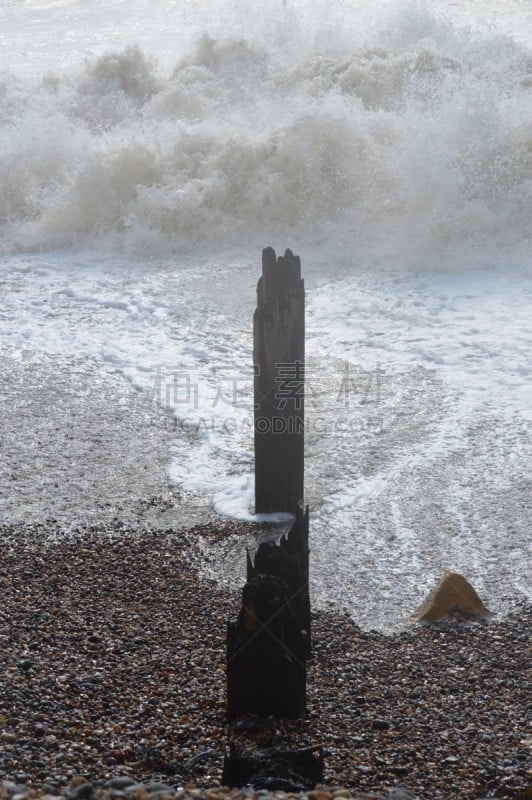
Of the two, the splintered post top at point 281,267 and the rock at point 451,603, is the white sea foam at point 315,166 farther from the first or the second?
the rock at point 451,603

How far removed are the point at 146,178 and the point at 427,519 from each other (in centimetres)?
1010

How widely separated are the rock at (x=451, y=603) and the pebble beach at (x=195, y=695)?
0.23 ft

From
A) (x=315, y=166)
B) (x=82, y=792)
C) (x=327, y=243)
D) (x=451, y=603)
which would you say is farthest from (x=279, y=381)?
(x=315, y=166)

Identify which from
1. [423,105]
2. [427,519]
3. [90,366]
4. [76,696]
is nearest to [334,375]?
[90,366]

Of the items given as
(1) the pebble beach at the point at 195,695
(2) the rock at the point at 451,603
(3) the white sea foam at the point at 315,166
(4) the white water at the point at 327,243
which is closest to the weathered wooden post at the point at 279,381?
(4) the white water at the point at 327,243

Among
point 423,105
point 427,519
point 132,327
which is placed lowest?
point 427,519

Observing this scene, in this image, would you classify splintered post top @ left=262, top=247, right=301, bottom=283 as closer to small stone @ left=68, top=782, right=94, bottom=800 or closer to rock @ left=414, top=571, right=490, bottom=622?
rock @ left=414, top=571, right=490, bottom=622

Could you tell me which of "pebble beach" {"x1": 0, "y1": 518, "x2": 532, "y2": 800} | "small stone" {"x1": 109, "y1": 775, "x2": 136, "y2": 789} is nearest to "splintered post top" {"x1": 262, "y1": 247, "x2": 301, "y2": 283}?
"pebble beach" {"x1": 0, "y1": 518, "x2": 532, "y2": 800}

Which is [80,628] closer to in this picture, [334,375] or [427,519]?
[427,519]

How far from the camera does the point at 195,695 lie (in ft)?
11.7

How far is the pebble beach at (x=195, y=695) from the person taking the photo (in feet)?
9.99

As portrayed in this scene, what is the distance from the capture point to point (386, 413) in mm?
7066

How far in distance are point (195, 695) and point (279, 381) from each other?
1770 mm

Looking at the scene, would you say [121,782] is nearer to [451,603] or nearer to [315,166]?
[451,603]
